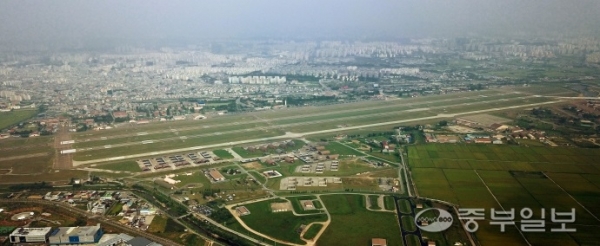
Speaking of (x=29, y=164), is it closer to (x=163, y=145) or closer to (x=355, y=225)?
(x=163, y=145)

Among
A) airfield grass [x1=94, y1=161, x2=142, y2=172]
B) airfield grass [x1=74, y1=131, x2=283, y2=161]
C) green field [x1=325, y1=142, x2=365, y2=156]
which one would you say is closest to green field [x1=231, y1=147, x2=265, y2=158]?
airfield grass [x1=74, y1=131, x2=283, y2=161]

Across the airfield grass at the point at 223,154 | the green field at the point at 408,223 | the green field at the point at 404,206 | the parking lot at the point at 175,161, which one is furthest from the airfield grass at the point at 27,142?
the green field at the point at 408,223

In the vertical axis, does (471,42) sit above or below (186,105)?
above

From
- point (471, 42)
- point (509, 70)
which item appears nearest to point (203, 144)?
point (509, 70)

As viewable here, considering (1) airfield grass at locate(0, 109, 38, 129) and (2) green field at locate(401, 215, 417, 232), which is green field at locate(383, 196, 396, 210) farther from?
(1) airfield grass at locate(0, 109, 38, 129)

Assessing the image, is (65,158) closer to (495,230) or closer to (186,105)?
(186,105)
